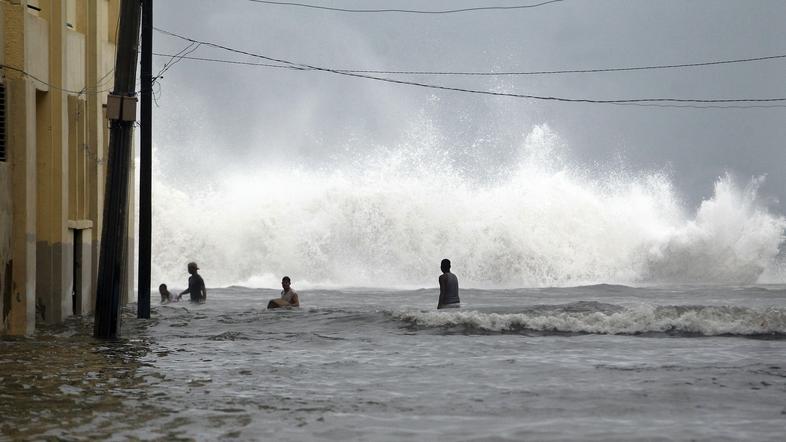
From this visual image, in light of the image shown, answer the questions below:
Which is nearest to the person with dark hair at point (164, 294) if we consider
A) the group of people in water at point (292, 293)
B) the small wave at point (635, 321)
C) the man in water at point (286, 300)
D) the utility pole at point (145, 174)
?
the group of people in water at point (292, 293)

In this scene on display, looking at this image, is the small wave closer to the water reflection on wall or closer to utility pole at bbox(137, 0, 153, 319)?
utility pole at bbox(137, 0, 153, 319)

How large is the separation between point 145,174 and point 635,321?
890cm

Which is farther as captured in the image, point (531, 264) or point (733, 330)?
point (531, 264)

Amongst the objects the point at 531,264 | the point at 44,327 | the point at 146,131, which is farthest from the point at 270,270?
the point at 44,327

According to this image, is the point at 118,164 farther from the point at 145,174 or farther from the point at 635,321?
the point at 635,321

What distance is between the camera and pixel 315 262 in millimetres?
42906

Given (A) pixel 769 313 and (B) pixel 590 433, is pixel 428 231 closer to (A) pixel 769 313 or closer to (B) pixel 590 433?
(A) pixel 769 313

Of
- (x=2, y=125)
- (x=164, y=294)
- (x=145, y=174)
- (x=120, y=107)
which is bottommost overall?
(x=164, y=294)

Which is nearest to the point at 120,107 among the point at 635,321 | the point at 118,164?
the point at 118,164

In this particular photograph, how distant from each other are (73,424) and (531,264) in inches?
1435

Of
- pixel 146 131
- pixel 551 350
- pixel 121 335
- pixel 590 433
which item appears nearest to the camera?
pixel 590 433

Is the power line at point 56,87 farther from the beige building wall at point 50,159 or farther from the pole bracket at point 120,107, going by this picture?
the pole bracket at point 120,107

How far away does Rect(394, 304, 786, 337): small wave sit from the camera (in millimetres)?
17031

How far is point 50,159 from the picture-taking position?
54.1 ft
